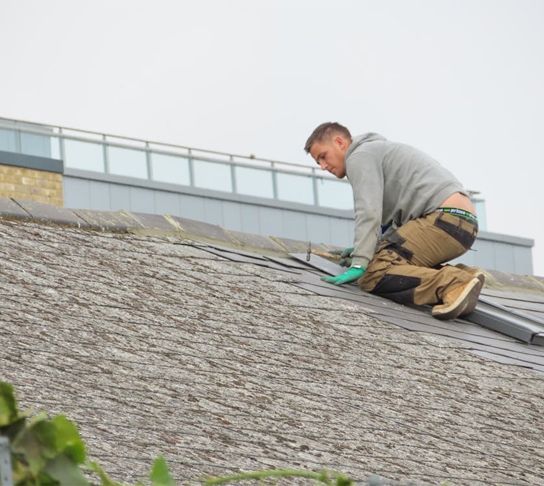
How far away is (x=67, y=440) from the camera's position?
228 cm

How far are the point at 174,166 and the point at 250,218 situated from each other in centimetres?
172

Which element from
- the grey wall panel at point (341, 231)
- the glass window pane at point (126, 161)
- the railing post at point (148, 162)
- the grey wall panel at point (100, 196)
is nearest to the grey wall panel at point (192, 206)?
the railing post at point (148, 162)

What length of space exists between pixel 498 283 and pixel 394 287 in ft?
6.76

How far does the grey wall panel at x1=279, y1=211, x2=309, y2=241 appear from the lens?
23.3 metres

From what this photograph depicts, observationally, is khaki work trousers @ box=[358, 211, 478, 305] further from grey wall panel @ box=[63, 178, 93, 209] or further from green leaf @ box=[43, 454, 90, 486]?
grey wall panel @ box=[63, 178, 93, 209]

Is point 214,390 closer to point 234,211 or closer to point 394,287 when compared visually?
point 394,287

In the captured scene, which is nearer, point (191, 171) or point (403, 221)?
point (403, 221)

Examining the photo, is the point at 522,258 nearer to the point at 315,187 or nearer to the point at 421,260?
→ the point at 315,187

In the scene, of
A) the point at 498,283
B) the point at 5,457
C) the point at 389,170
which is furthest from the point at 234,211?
the point at 5,457

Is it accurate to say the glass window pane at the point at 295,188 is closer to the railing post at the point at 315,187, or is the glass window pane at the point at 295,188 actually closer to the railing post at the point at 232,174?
the railing post at the point at 315,187

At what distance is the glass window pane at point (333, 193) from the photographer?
2333cm

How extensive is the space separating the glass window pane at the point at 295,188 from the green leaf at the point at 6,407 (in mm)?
20451

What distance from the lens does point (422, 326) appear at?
6766 mm

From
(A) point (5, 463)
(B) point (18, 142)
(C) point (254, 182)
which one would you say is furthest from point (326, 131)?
(C) point (254, 182)
